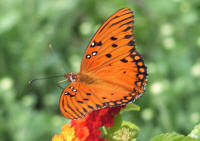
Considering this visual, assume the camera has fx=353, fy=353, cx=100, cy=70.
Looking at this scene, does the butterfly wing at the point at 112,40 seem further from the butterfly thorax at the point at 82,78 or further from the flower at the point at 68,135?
the flower at the point at 68,135

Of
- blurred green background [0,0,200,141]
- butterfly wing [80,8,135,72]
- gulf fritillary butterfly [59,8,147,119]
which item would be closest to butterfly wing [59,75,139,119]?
gulf fritillary butterfly [59,8,147,119]

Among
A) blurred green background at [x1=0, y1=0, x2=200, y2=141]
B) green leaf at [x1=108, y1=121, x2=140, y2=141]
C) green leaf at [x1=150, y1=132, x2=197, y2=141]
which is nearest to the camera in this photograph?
green leaf at [x1=150, y1=132, x2=197, y2=141]

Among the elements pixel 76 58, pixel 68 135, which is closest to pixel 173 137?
pixel 68 135

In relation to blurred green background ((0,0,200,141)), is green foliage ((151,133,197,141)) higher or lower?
lower

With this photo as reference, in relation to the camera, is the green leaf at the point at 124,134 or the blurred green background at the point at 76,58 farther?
the blurred green background at the point at 76,58

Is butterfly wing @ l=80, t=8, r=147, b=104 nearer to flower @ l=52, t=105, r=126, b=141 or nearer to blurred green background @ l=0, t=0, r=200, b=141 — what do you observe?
flower @ l=52, t=105, r=126, b=141

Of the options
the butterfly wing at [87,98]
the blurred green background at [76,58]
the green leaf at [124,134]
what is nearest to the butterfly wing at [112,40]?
the butterfly wing at [87,98]
